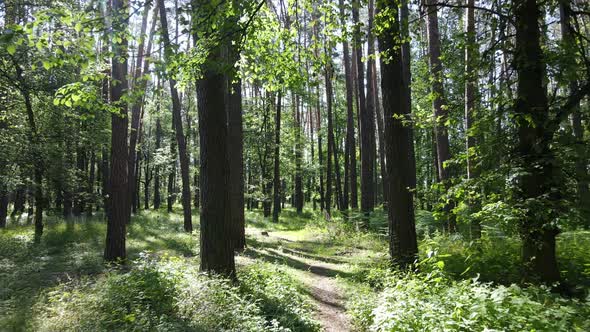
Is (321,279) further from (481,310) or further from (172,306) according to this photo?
(481,310)

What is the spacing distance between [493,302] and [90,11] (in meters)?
5.32

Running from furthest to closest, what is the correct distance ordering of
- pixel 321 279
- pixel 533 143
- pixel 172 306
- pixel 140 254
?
pixel 321 279, pixel 140 254, pixel 172 306, pixel 533 143

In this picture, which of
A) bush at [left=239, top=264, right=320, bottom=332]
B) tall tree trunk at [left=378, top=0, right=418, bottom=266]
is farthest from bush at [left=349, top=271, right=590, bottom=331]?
tall tree trunk at [left=378, top=0, right=418, bottom=266]

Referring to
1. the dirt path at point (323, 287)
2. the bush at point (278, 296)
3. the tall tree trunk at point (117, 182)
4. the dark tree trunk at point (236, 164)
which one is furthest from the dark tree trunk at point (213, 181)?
the tall tree trunk at point (117, 182)

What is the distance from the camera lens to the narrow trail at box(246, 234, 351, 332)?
6.20m

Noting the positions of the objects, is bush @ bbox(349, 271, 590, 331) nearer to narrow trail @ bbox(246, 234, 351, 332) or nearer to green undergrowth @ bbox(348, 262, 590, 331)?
green undergrowth @ bbox(348, 262, 590, 331)

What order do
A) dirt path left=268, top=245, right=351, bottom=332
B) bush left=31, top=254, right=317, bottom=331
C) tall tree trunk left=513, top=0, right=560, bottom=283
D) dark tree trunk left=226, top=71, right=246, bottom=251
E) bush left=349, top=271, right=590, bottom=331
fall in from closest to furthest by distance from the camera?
bush left=349, top=271, right=590, bottom=331 → tall tree trunk left=513, top=0, right=560, bottom=283 → bush left=31, top=254, right=317, bottom=331 → dirt path left=268, top=245, right=351, bottom=332 → dark tree trunk left=226, top=71, right=246, bottom=251

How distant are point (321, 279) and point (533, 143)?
5.63 m

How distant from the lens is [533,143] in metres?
4.70

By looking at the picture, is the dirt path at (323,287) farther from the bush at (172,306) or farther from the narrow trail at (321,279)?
the bush at (172,306)

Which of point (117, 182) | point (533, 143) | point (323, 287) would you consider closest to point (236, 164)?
point (117, 182)

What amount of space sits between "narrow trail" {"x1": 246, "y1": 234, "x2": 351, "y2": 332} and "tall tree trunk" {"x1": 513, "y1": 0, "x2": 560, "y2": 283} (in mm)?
2933

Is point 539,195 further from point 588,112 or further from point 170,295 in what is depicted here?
point 170,295

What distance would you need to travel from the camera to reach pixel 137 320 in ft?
16.2
